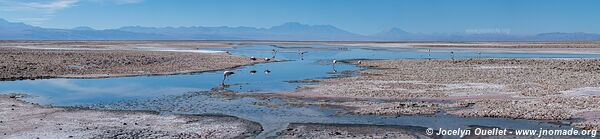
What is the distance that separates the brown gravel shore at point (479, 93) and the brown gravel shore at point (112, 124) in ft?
15.7

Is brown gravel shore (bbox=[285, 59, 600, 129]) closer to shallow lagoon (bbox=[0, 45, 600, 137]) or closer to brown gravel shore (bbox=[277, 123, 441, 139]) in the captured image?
shallow lagoon (bbox=[0, 45, 600, 137])

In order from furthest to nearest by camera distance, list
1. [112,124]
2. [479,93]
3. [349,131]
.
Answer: [479,93], [112,124], [349,131]

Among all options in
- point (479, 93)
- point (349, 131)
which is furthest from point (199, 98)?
point (479, 93)

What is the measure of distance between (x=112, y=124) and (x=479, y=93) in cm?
1402

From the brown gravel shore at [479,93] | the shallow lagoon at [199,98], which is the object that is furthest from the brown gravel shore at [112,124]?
the brown gravel shore at [479,93]

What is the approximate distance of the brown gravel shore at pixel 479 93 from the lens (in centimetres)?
1770

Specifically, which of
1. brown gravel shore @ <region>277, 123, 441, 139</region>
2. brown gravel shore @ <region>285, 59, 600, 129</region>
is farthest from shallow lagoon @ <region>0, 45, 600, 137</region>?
brown gravel shore @ <region>285, 59, 600, 129</region>

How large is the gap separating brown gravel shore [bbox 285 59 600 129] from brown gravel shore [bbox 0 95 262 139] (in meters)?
4.79

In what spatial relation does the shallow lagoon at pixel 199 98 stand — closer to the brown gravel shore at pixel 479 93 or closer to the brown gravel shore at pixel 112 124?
the brown gravel shore at pixel 112 124

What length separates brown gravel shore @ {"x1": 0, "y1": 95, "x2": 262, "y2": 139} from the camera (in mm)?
14753

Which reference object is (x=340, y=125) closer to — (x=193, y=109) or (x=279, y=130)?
(x=279, y=130)

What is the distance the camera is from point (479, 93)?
22828 millimetres

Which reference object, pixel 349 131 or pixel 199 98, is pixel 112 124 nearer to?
pixel 349 131

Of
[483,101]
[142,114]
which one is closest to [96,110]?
[142,114]
